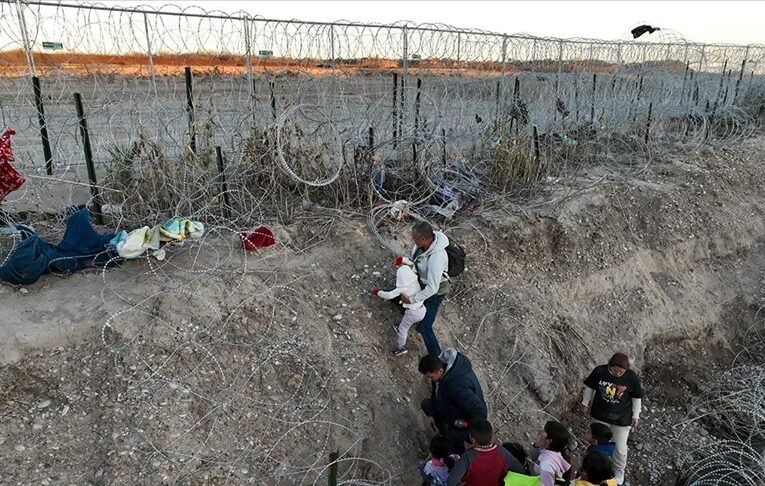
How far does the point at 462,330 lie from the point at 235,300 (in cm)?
227

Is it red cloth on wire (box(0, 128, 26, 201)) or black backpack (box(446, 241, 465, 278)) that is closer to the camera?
black backpack (box(446, 241, 465, 278))

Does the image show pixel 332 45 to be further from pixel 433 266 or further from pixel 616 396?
pixel 616 396

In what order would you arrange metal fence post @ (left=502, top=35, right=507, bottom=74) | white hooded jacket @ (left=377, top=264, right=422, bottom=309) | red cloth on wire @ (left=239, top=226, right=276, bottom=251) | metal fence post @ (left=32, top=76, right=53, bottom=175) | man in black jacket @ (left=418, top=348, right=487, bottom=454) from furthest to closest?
metal fence post @ (left=502, top=35, right=507, bottom=74)
metal fence post @ (left=32, top=76, right=53, bottom=175)
red cloth on wire @ (left=239, top=226, right=276, bottom=251)
white hooded jacket @ (left=377, top=264, right=422, bottom=309)
man in black jacket @ (left=418, top=348, right=487, bottom=454)

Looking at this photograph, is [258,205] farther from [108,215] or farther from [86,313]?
[86,313]

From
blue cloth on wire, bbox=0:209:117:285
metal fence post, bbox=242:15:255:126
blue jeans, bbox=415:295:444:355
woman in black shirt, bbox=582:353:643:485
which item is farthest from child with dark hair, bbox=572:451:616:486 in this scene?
metal fence post, bbox=242:15:255:126

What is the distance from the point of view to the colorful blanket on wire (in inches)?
182

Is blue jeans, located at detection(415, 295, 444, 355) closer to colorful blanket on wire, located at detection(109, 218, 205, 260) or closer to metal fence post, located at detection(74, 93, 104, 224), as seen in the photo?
colorful blanket on wire, located at detection(109, 218, 205, 260)

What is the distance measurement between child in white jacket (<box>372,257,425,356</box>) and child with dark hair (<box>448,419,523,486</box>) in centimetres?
136

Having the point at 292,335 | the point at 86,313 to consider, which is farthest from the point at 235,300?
the point at 86,313

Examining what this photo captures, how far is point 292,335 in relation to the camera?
4.61m

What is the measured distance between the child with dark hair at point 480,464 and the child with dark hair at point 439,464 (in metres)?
0.40

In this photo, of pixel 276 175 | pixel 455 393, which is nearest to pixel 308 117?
pixel 276 175

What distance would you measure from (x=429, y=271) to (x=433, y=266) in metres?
0.06

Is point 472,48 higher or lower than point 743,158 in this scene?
higher
